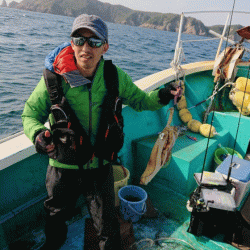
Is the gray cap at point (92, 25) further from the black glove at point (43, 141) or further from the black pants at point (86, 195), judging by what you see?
the black pants at point (86, 195)

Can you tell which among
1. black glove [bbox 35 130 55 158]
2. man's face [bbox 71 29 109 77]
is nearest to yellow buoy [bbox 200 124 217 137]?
man's face [bbox 71 29 109 77]

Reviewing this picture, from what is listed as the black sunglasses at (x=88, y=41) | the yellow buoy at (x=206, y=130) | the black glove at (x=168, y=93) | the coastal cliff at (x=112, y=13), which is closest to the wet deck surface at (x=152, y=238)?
the black glove at (x=168, y=93)

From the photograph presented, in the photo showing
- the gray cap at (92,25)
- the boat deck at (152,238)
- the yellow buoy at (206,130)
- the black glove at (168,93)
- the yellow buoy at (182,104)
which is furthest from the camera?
the yellow buoy at (182,104)

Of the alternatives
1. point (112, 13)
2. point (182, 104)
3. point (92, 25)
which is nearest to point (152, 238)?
point (92, 25)

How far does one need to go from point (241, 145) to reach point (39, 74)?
35.7 feet

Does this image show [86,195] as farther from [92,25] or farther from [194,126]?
[194,126]

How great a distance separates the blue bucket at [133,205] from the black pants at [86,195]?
0.64 metres

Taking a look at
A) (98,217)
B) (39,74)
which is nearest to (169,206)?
(98,217)

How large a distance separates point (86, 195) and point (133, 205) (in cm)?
88

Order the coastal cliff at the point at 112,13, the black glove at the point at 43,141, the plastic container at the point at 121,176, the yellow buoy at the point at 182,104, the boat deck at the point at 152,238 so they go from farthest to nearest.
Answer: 1. the coastal cliff at the point at 112,13
2. the yellow buoy at the point at 182,104
3. the plastic container at the point at 121,176
4. the boat deck at the point at 152,238
5. the black glove at the point at 43,141

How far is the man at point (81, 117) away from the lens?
6.22ft

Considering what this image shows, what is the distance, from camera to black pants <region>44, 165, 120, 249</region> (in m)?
2.10

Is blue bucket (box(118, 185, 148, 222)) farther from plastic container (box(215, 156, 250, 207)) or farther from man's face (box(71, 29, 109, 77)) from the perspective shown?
man's face (box(71, 29, 109, 77))

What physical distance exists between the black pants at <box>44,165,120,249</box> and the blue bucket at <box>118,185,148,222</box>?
637mm
